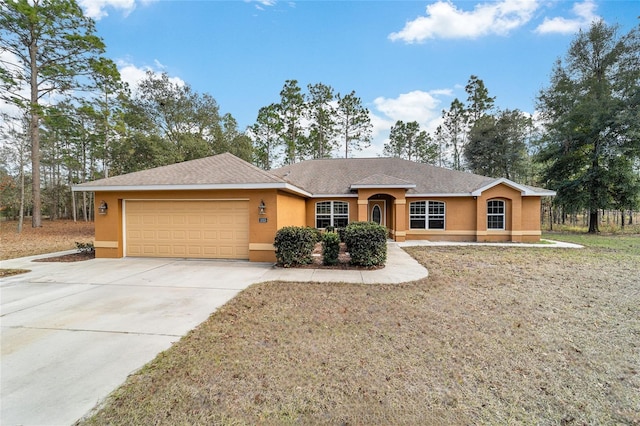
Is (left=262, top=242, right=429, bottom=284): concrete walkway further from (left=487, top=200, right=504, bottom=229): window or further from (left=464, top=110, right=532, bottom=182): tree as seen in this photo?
(left=464, top=110, right=532, bottom=182): tree

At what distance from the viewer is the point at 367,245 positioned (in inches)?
316

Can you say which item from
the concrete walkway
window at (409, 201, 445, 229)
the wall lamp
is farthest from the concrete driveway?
window at (409, 201, 445, 229)

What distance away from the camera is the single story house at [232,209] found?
29.8 feet

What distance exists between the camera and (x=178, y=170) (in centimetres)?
1035

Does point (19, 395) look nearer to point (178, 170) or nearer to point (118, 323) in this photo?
point (118, 323)

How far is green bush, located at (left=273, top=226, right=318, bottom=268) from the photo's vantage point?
8211 millimetres

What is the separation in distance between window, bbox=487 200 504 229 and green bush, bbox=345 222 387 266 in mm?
9663

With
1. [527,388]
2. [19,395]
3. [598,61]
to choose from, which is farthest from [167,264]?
[598,61]

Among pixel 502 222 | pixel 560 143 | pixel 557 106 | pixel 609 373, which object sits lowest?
pixel 609 373

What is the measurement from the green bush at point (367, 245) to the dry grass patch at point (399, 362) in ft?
7.29

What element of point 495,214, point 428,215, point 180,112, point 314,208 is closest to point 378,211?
point 428,215

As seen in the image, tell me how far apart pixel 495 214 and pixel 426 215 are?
3.64 m

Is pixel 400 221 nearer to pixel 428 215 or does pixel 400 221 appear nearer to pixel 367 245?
pixel 428 215

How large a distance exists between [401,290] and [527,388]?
3.27 metres
